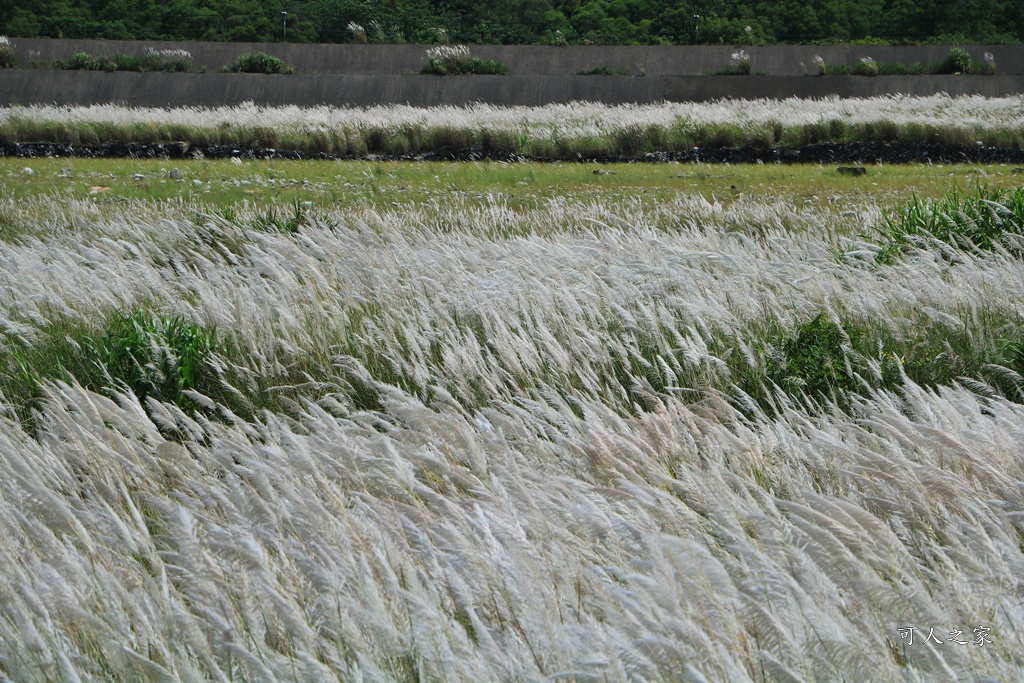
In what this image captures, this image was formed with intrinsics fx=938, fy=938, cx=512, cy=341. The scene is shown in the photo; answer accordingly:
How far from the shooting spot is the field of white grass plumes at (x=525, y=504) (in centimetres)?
180

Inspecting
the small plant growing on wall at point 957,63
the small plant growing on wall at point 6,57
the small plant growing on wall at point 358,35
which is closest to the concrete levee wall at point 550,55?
the small plant growing on wall at point 6,57

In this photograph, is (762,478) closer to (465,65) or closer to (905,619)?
(905,619)

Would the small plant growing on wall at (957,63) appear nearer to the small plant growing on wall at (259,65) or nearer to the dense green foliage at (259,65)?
the small plant growing on wall at (259,65)

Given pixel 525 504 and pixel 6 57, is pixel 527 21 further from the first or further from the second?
pixel 525 504

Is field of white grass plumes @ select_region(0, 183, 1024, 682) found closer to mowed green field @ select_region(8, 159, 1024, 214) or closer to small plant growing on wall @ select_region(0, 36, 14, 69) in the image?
mowed green field @ select_region(8, 159, 1024, 214)

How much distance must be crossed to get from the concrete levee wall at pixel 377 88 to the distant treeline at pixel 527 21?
20.8 ft

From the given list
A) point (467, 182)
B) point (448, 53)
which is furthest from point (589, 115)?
point (467, 182)

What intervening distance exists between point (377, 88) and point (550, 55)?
687 cm

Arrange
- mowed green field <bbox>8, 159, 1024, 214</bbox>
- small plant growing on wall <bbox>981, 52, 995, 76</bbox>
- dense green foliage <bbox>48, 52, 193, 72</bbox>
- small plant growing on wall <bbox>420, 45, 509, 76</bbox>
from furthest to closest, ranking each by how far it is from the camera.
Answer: dense green foliage <bbox>48, 52, 193, 72</bbox> → small plant growing on wall <bbox>420, 45, 509, 76</bbox> → small plant growing on wall <bbox>981, 52, 995, 76</bbox> → mowed green field <bbox>8, 159, 1024, 214</bbox>

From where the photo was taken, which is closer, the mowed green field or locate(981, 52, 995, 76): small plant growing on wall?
the mowed green field

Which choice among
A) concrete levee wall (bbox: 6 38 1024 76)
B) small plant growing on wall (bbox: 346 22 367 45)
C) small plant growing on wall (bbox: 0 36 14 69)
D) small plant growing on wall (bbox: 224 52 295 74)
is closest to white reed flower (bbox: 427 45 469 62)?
concrete levee wall (bbox: 6 38 1024 76)

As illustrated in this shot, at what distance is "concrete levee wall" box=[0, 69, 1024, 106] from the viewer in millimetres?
29250

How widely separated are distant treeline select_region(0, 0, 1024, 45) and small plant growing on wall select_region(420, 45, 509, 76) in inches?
145

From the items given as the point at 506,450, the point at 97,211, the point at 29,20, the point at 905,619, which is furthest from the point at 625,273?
the point at 29,20
